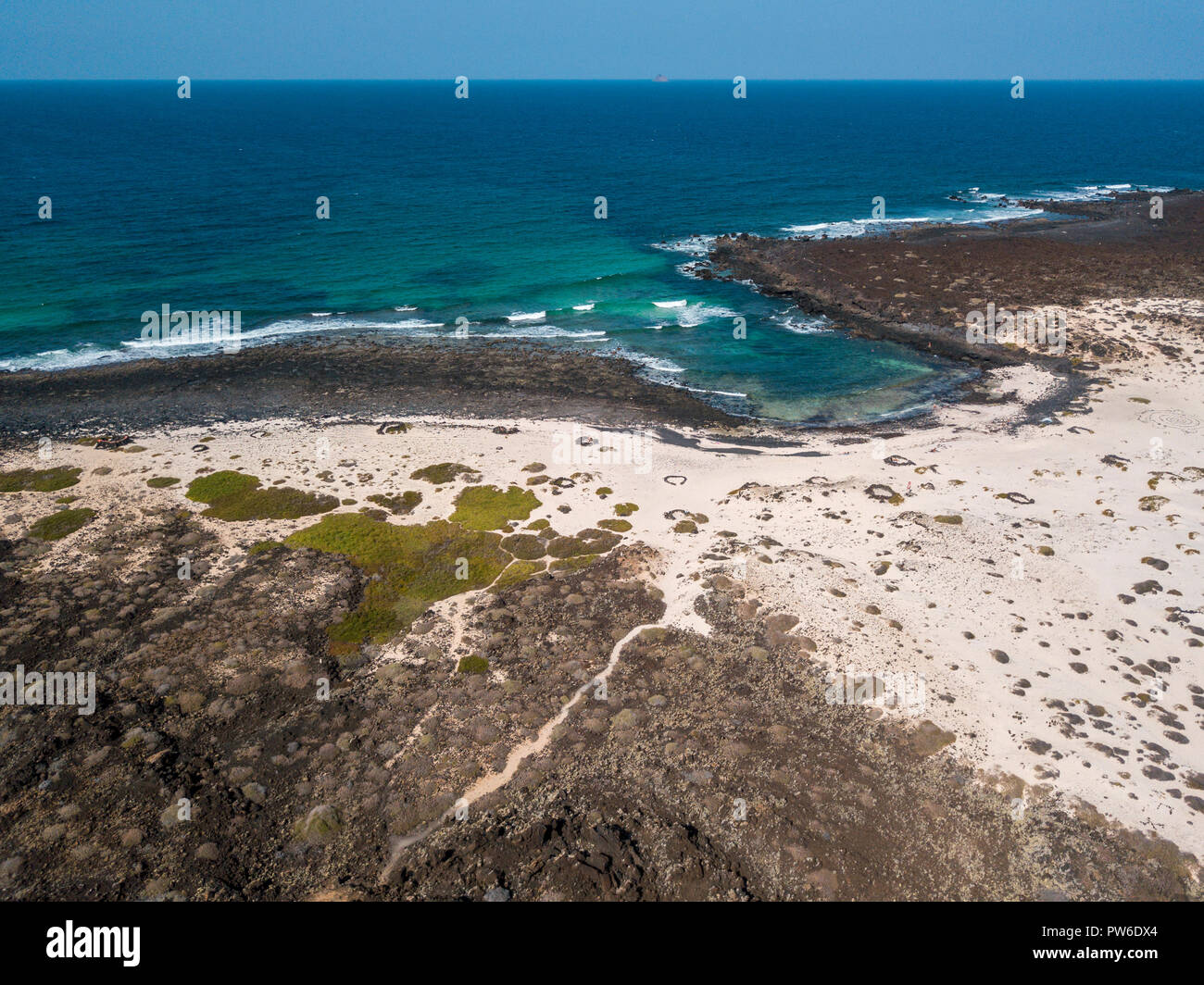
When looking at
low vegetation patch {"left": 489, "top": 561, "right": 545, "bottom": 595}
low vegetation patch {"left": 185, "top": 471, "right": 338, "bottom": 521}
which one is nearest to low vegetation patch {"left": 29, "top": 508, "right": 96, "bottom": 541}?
low vegetation patch {"left": 185, "top": 471, "right": 338, "bottom": 521}

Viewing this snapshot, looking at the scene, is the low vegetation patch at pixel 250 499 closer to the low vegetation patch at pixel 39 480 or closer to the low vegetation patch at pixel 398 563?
the low vegetation patch at pixel 398 563

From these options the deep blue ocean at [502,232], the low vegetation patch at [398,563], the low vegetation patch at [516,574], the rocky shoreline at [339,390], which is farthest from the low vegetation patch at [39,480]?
the low vegetation patch at [516,574]

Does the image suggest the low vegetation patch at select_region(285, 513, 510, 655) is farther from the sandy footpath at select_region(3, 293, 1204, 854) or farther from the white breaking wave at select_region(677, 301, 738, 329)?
the white breaking wave at select_region(677, 301, 738, 329)

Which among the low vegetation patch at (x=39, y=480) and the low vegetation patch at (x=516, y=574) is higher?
the low vegetation patch at (x=39, y=480)

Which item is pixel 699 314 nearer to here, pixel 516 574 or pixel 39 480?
pixel 516 574

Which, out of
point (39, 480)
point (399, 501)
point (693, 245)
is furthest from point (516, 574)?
point (693, 245)
